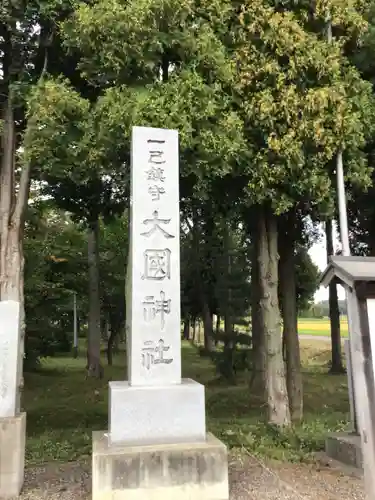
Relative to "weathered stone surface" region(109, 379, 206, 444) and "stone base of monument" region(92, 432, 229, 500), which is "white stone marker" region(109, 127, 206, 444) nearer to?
"weathered stone surface" region(109, 379, 206, 444)

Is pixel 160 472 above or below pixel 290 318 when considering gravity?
below

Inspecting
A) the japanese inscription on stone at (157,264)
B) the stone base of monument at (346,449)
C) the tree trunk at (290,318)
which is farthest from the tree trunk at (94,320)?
the japanese inscription on stone at (157,264)

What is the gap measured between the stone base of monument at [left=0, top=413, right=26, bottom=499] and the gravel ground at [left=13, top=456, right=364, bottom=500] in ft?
0.56

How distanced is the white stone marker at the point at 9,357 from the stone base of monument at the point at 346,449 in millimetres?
4422

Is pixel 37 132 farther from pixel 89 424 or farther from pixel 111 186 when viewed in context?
pixel 89 424

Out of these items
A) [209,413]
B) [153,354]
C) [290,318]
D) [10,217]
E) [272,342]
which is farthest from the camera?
[209,413]

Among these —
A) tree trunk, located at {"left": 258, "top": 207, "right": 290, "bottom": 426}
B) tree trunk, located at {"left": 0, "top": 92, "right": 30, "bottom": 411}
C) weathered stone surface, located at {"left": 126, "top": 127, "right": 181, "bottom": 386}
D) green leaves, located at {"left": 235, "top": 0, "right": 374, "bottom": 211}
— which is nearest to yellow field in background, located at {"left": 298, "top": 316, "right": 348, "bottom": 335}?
tree trunk, located at {"left": 258, "top": 207, "right": 290, "bottom": 426}

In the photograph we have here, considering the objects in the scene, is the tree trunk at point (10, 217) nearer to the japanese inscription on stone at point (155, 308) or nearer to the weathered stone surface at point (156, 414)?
the japanese inscription on stone at point (155, 308)

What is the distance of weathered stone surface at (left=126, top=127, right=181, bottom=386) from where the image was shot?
198 inches

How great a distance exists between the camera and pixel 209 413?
11.7 m

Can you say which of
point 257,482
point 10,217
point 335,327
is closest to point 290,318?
point 257,482

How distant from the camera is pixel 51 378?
17297mm

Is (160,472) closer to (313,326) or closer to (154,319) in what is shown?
(154,319)

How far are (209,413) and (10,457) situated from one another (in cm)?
725
